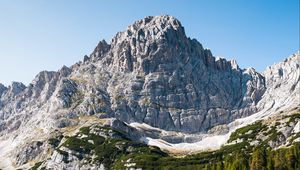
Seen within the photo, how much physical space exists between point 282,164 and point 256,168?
1774cm

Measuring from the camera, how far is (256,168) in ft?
567

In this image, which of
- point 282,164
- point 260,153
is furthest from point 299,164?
point 260,153

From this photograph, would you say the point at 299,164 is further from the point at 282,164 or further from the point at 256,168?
the point at 256,168

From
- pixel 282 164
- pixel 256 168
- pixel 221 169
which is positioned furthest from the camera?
pixel 221 169

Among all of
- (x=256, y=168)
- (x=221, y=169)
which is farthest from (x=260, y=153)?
(x=221, y=169)

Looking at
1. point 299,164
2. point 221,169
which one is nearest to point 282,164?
point 299,164

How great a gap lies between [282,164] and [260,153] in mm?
12196

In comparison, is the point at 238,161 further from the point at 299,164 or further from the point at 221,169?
the point at 299,164

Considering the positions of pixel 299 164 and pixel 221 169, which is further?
pixel 221 169

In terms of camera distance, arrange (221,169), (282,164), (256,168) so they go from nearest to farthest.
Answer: (256,168), (282,164), (221,169)

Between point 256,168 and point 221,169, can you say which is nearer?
point 256,168

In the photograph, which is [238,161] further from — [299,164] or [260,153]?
[299,164]

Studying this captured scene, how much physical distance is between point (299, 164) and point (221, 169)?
33749 millimetres

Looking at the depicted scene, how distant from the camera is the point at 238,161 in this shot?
18888 centimetres
